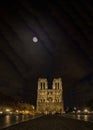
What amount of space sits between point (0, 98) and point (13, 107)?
21.6m

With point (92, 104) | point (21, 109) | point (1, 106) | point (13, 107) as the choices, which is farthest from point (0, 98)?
point (92, 104)

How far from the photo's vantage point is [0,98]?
158m

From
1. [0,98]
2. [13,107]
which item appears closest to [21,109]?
[13,107]

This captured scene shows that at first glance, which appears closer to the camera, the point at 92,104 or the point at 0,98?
the point at 0,98

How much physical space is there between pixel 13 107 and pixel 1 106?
2516cm

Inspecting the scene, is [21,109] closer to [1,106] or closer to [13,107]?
[13,107]

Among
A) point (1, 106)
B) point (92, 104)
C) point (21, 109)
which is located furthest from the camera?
point (21, 109)

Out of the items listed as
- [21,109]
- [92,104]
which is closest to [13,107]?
[21,109]

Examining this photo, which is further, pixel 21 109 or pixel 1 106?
pixel 21 109

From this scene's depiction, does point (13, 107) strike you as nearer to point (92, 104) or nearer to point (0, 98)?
point (0, 98)

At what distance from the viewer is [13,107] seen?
17812 centimetres

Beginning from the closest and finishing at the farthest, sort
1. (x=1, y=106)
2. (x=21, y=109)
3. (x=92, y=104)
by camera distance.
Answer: (x=1, y=106) → (x=92, y=104) → (x=21, y=109)

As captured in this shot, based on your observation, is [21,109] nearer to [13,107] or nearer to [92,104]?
[13,107]

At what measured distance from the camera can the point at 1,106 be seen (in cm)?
15350
